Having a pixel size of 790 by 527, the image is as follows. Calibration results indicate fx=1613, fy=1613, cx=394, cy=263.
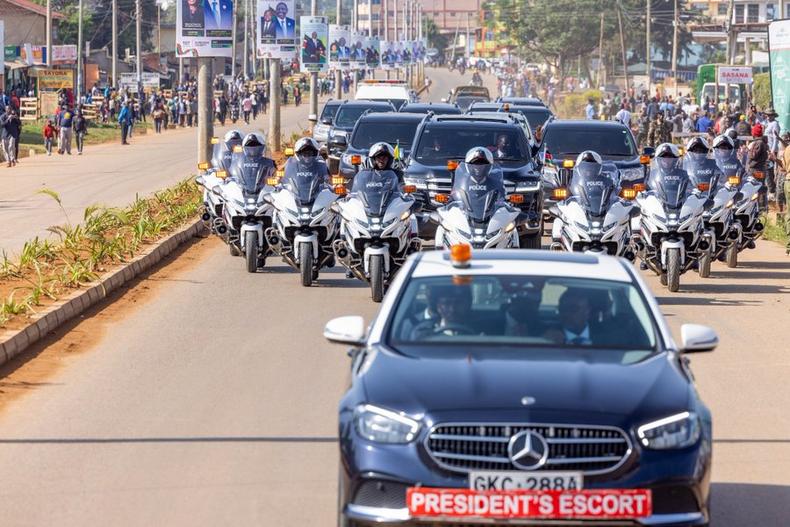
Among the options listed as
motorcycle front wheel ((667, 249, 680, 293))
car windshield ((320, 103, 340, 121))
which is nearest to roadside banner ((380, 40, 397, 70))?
car windshield ((320, 103, 340, 121))

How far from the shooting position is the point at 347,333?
299 inches

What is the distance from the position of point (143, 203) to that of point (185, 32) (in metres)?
6.53

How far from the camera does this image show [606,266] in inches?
328

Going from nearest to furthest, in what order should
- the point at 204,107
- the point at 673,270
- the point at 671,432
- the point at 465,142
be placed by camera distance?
the point at 671,432 < the point at 673,270 < the point at 465,142 < the point at 204,107

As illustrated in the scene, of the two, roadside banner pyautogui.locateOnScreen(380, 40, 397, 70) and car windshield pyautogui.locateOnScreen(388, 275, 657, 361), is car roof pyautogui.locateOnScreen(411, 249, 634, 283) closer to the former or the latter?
car windshield pyautogui.locateOnScreen(388, 275, 657, 361)

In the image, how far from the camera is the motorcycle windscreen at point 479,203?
55.9ft

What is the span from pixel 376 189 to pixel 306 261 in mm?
1319

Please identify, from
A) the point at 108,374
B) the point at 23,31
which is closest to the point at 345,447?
the point at 108,374

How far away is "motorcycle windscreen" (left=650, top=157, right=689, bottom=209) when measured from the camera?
18391 millimetres

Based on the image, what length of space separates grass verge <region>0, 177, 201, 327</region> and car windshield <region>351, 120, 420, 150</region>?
3.21 meters

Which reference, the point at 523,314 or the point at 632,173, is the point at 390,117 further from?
the point at 523,314

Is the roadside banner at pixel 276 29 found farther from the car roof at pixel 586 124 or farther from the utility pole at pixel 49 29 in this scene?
the utility pole at pixel 49 29

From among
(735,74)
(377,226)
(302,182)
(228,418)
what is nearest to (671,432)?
(228,418)

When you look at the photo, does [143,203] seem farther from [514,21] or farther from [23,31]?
[514,21]
